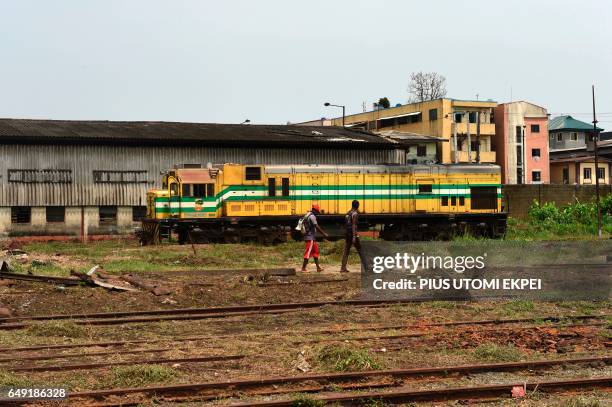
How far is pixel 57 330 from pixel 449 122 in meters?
59.2

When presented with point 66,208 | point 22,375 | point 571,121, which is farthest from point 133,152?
point 571,121

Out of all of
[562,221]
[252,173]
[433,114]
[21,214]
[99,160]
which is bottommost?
[562,221]

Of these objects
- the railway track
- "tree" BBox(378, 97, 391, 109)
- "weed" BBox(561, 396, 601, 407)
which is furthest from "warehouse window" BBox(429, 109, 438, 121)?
"weed" BBox(561, 396, 601, 407)

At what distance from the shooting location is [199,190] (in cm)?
2958

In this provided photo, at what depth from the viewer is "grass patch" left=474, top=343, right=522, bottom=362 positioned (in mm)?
9172

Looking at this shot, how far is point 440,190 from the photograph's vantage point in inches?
1280

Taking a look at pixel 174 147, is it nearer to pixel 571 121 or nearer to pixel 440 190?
pixel 440 190

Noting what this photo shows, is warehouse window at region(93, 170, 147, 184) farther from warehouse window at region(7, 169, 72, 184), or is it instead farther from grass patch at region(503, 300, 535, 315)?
grass patch at region(503, 300, 535, 315)

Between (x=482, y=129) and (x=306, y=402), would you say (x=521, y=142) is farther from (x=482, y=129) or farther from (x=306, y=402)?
(x=306, y=402)

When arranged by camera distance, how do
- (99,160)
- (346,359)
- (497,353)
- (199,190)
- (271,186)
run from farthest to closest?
(99,160) < (271,186) < (199,190) < (497,353) < (346,359)

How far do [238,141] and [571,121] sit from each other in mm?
57977

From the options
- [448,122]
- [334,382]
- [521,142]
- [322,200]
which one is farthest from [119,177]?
[521,142]

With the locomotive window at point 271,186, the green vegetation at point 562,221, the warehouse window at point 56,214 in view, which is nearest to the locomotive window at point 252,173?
the locomotive window at point 271,186

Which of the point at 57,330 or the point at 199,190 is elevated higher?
the point at 199,190
